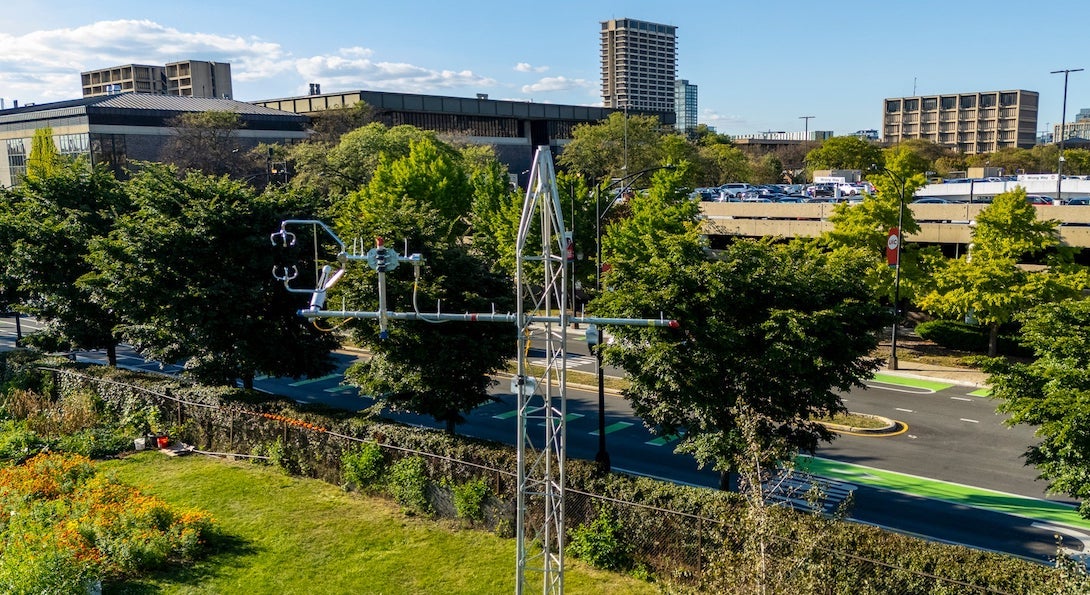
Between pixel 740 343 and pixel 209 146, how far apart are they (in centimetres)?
7781

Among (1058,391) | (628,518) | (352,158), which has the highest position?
(352,158)

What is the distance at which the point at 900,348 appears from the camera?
4097cm

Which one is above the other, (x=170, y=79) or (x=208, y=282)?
(x=170, y=79)

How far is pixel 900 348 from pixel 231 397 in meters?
30.2

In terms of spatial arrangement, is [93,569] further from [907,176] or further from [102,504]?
[907,176]

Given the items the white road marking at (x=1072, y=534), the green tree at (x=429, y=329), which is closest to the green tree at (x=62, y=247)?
the green tree at (x=429, y=329)

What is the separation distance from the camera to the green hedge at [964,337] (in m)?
38.6

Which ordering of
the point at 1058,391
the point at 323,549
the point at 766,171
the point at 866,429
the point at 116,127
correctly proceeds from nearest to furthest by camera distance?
the point at 1058,391
the point at 323,549
the point at 866,429
the point at 116,127
the point at 766,171

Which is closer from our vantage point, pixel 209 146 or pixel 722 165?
pixel 209 146

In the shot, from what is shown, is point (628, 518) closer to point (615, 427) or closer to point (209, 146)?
point (615, 427)

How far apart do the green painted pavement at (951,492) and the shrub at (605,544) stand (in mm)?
4913

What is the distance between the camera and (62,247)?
3262 centimetres

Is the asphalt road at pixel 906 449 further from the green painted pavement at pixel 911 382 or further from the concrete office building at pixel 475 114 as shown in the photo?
the concrete office building at pixel 475 114

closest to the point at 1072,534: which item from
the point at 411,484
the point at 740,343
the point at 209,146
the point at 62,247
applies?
the point at 740,343
